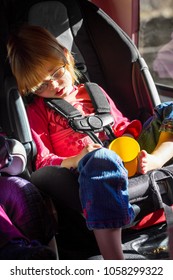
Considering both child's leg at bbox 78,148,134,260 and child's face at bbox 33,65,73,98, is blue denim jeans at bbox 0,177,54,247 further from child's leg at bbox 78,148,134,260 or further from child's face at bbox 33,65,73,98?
child's face at bbox 33,65,73,98

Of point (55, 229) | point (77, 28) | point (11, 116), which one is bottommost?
point (55, 229)

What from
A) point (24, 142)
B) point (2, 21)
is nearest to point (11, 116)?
point (24, 142)

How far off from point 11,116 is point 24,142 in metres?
0.08

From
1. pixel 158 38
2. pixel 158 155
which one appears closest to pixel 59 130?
pixel 158 155

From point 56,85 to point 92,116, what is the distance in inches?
5.3

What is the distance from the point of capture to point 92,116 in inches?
60.5

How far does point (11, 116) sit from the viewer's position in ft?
4.66

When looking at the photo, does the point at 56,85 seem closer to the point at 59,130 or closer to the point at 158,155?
the point at 59,130

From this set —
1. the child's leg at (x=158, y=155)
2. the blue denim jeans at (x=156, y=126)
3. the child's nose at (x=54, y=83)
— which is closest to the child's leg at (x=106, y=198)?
the child's leg at (x=158, y=155)

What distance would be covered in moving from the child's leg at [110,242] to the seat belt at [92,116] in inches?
13.5

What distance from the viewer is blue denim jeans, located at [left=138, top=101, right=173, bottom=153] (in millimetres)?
1388

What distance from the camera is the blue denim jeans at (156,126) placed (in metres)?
1.39

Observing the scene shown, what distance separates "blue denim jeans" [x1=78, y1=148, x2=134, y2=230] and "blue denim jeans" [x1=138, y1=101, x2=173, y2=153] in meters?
0.25
